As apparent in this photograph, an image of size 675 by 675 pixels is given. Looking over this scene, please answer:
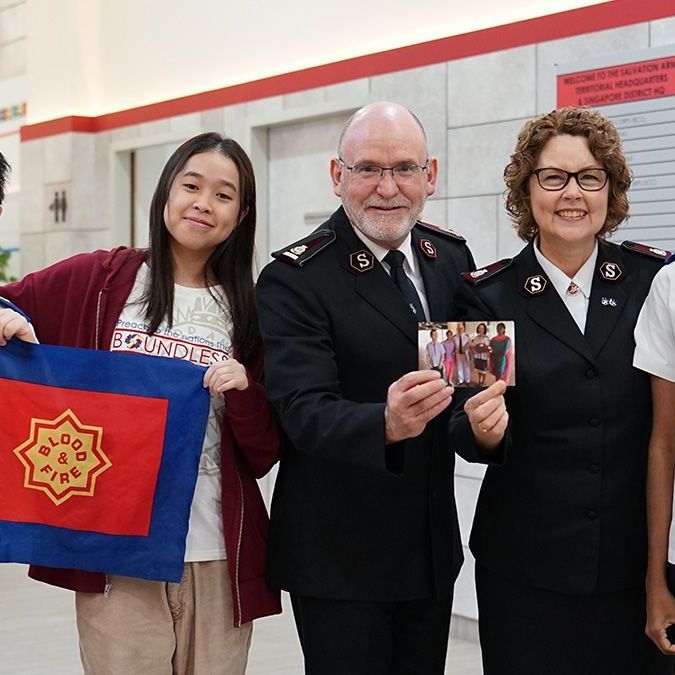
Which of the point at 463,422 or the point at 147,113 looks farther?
the point at 147,113

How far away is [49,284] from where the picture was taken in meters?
2.79

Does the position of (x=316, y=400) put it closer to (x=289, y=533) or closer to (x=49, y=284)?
(x=289, y=533)

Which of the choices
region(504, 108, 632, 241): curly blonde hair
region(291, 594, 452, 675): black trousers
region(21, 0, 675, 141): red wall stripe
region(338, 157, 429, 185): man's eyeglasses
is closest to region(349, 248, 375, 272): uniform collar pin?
region(338, 157, 429, 185): man's eyeglasses

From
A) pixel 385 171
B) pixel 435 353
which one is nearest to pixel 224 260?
pixel 385 171

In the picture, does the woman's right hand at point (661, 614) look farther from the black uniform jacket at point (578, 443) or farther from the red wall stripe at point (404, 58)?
the red wall stripe at point (404, 58)

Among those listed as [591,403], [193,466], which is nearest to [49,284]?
[193,466]

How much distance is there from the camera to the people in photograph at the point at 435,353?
229cm

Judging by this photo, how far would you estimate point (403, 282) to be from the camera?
8.79 feet

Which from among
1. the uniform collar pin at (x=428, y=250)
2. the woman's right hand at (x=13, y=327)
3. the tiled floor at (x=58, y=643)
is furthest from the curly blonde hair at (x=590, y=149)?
the tiled floor at (x=58, y=643)

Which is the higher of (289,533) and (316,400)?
(316,400)

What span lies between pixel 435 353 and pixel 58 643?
3.74 metres

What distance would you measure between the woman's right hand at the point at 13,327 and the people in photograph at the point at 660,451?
1.51m

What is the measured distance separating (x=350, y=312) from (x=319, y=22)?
12.7 ft

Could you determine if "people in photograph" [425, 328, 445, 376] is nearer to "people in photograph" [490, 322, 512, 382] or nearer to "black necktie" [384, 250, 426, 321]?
"people in photograph" [490, 322, 512, 382]
